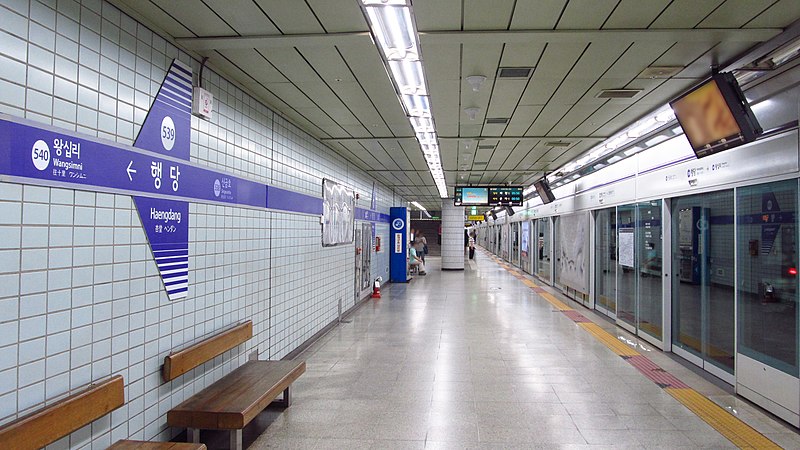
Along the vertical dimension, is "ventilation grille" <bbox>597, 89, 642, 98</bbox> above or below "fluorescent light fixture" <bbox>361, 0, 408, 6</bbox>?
above

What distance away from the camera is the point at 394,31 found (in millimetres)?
3127

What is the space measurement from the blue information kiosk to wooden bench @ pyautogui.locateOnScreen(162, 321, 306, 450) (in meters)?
9.70

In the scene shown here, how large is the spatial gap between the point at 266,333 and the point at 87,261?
2444mm

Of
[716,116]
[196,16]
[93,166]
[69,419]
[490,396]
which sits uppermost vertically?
[196,16]

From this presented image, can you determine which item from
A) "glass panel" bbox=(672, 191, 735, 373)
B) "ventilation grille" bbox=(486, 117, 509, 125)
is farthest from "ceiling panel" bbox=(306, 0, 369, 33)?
"glass panel" bbox=(672, 191, 735, 373)

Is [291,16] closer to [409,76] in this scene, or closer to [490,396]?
[409,76]

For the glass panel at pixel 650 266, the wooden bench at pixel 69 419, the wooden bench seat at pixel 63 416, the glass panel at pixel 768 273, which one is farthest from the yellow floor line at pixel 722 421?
the wooden bench seat at pixel 63 416

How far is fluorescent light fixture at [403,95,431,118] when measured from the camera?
185 inches

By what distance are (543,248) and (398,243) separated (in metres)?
4.49

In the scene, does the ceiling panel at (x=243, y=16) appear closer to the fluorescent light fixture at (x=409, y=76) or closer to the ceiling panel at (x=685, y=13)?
the fluorescent light fixture at (x=409, y=76)

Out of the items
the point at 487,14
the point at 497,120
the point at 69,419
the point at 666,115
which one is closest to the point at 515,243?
Result: the point at 666,115

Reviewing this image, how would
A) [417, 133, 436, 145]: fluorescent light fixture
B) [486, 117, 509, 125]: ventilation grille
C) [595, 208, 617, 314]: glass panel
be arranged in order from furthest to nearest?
1. [595, 208, 617, 314]: glass panel
2. [417, 133, 436, 145]: fluorescent light fixture
3. [486, 117, 509, 125]: ventilation grille

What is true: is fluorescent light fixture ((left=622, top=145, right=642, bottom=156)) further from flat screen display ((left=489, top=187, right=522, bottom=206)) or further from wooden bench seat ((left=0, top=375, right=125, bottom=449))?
wooden bench seat ((left=0, top=375, right=125, bottom=449))

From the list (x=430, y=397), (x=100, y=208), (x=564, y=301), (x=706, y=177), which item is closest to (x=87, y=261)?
(x=100, y=208)
